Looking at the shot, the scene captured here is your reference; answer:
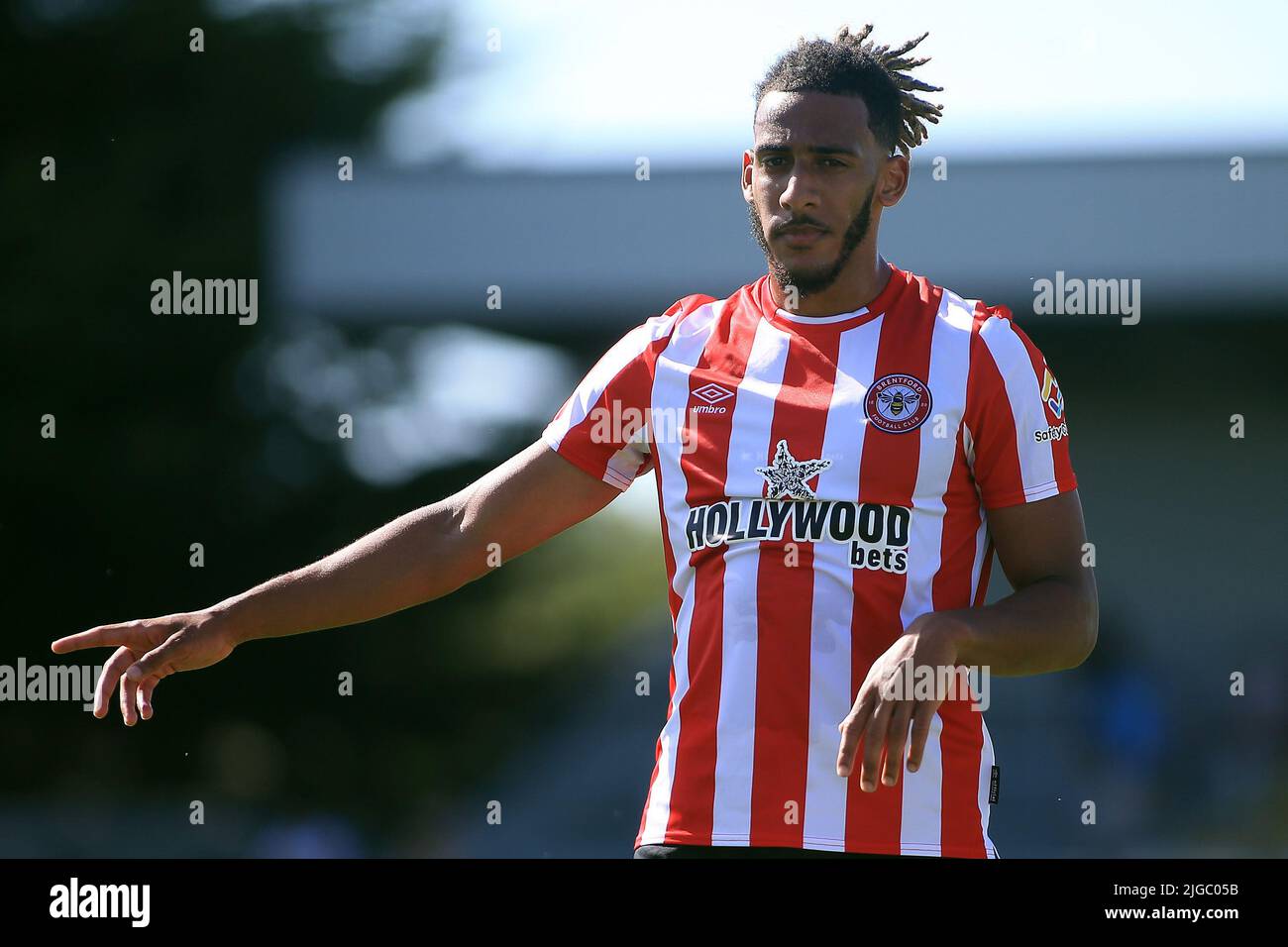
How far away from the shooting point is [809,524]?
116 inches

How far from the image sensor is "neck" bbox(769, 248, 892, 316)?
10.5ft

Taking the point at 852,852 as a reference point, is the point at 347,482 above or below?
above

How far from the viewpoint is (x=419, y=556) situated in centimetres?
330

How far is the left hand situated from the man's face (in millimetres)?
903

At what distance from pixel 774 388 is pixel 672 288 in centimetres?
877

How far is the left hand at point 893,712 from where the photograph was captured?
255cm

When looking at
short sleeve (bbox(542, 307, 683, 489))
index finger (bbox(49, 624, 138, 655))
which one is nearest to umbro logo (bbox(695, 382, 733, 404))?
short sleeve (bbox(542, 307, 683, 489))

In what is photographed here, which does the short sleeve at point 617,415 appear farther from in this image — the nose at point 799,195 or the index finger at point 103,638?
the index finger at point 103,638

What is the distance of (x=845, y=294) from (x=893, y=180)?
319mm

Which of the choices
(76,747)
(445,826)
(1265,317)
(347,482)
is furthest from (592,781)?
(1265,317)

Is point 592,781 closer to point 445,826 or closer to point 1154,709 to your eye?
point 445,826

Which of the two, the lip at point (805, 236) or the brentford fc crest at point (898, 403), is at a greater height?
the lip at point (805, 236)

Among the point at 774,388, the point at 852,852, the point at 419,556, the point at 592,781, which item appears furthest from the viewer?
the point at 592,781

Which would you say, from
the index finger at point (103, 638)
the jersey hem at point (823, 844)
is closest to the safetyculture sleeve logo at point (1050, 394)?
the jersey hem at point (823, 844)
